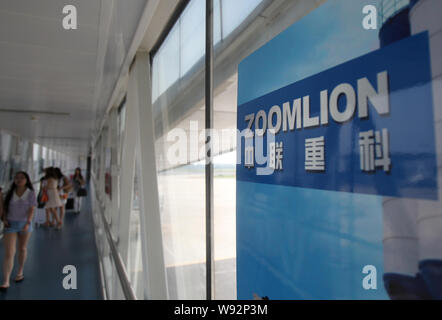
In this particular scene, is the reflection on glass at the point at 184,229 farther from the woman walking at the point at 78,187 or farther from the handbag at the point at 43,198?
the woman walking at the point at 78,187

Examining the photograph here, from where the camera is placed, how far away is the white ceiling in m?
1.62

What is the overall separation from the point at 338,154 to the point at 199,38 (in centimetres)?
115

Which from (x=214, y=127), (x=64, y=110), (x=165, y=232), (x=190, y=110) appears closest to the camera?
(x=214, y=127)

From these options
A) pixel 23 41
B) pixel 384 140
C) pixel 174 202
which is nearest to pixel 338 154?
pixel 384 140

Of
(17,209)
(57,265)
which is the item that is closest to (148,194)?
(17,209)

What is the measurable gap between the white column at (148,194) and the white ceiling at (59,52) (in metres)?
0.27

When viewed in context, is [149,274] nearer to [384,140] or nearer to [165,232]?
[165,232]

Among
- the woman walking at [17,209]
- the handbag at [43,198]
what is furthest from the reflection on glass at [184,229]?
the handbag at [43,198]

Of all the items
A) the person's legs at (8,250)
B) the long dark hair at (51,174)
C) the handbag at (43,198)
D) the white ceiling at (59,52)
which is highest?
the white ceiling at (59,52)

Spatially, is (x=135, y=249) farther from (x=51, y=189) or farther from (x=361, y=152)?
(x=51, y=189)

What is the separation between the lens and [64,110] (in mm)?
4613

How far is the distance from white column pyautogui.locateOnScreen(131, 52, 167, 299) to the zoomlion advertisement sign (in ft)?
4.01

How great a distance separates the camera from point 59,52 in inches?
90.1

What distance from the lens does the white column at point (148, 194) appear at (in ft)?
5.85
